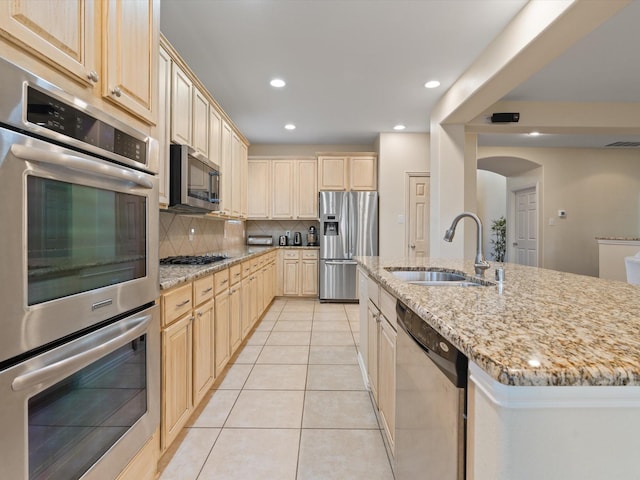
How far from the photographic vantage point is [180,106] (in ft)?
7.82

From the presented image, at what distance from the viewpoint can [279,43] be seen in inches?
109

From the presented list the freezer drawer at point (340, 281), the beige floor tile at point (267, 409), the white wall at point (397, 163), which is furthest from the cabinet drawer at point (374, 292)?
the white wall at point (397, 163)

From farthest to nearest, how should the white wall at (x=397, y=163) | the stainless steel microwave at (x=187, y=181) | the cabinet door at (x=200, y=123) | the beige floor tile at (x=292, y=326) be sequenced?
the white wall at (x=397, y=163) → the beige floor tile at (x=292, y=326) → the cabinet door at (x=200, y=123) → the stainless steel microwave at (x=187, y=181)

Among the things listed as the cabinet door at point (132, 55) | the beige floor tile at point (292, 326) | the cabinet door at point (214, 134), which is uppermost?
the cabinet door at point (214, 134)

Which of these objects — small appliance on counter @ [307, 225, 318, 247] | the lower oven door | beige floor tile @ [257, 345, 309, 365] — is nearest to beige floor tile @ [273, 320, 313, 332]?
beige floor tile @ [257, 345, 309, 365]

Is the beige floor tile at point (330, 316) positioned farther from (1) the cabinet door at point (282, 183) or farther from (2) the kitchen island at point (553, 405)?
(2) the kitchen island at point (553, 405)

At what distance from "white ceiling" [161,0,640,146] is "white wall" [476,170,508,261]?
16.3 feet

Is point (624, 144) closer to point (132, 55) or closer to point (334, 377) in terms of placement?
point (334, 377)

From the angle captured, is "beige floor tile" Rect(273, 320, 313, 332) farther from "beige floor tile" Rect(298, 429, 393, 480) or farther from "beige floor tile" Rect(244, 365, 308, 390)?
"beige floor tile" Rect(298, 429, 393, 480)

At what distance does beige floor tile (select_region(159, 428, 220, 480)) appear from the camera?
1.54 meters

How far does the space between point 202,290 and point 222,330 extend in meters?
0.57

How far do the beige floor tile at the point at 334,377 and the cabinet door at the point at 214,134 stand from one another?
213 centimetres

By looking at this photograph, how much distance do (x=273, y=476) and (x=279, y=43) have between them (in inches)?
119

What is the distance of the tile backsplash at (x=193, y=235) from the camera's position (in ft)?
9.00
